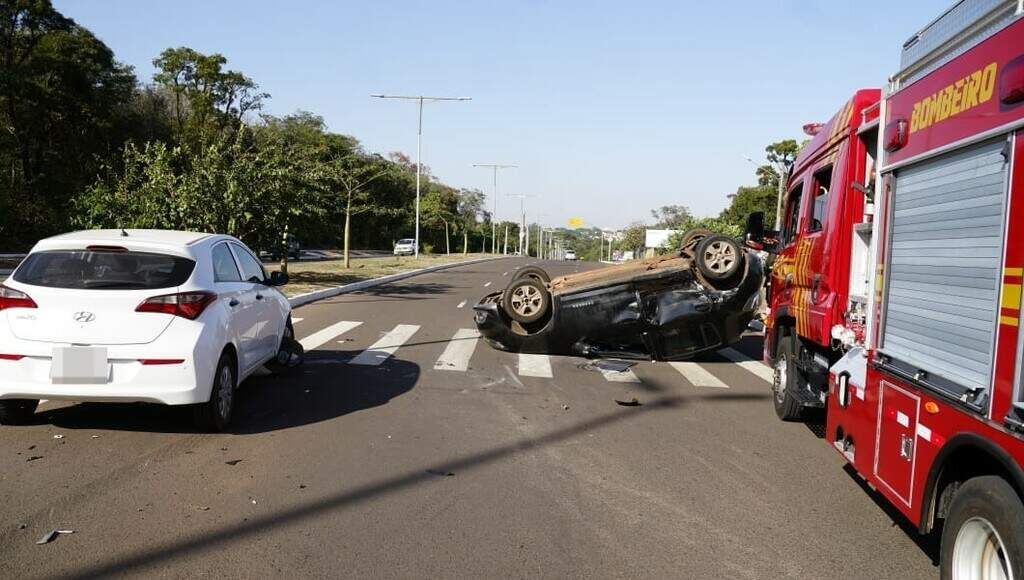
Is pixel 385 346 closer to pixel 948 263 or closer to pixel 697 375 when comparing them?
pixel 697 375

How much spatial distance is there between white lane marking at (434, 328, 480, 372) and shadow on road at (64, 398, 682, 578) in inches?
135

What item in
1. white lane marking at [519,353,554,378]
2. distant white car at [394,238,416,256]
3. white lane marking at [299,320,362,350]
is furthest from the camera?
distant white car at [394,238,416,256]

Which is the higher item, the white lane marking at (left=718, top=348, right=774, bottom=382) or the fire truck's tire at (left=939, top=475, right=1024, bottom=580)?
the fire truck's tire at (left=939, top=475, right=1024, bottom=580)

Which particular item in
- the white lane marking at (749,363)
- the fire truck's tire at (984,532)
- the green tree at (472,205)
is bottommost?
the white lane marking at (749,363)

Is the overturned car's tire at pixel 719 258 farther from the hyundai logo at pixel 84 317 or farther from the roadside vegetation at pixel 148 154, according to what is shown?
the roadside vegetation at pixel 148 154

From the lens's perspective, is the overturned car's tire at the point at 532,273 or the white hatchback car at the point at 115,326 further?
the overturned car's tire at the point at 532,273

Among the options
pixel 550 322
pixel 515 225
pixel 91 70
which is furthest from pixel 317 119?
pixel 515 225

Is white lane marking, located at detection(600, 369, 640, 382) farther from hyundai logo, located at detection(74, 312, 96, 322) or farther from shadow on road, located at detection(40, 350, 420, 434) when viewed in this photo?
hyundai logo, located at detection(74, 312, 96, 322)

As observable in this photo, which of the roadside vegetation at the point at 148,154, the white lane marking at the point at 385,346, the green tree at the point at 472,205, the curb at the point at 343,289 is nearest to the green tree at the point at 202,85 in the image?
the roadside vegetation at the point at 148,154

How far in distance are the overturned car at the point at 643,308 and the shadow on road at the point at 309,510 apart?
3772 millimetres

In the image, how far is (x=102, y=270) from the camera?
6305 mm

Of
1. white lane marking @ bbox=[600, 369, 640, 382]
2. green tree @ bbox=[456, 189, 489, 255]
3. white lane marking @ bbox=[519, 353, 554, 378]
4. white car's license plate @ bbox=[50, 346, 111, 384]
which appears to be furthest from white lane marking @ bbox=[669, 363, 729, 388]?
green tree @ bbox=[456, 189, 489, 255]

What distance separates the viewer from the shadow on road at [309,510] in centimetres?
408

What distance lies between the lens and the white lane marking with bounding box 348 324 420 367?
10.7 metres
